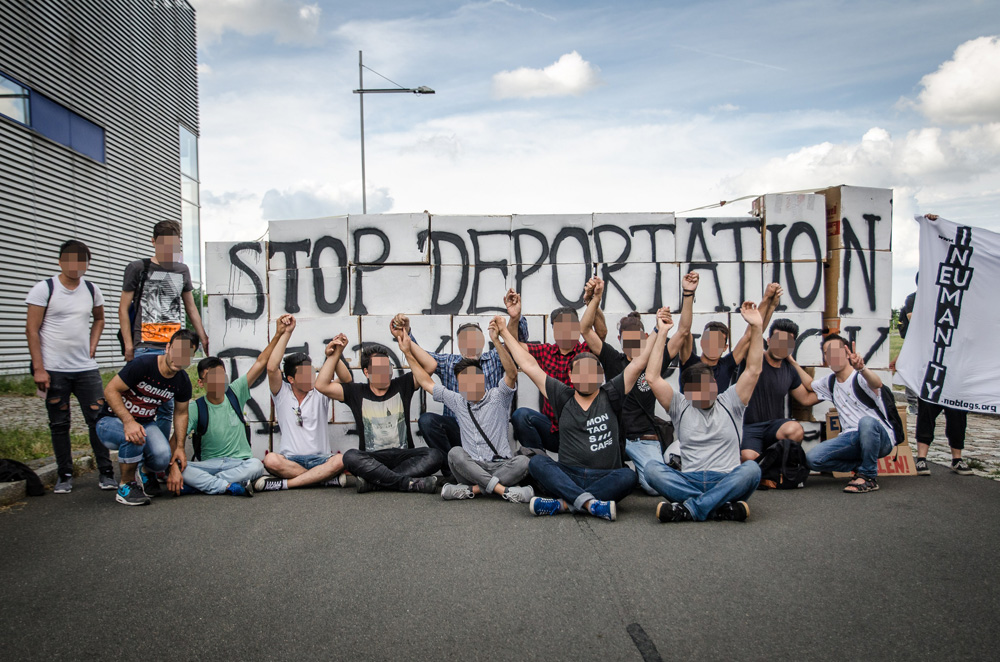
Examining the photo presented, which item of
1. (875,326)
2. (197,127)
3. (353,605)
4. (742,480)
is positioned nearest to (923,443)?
(875,326)

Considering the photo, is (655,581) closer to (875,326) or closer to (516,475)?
(516,475)

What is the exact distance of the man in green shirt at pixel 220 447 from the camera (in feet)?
18.0

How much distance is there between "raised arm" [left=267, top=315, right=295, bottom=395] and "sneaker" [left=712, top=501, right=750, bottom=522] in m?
3.78

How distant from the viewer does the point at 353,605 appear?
3141 millimetres

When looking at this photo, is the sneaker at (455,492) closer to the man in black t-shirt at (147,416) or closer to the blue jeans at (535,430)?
the blue jeans at (535,430)

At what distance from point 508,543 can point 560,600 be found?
0.94 metres

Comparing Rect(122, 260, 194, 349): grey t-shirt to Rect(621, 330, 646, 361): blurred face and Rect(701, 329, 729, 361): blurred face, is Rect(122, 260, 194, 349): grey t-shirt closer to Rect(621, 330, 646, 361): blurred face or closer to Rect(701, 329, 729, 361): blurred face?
Rect(621, 330, 646, 361): blurred face

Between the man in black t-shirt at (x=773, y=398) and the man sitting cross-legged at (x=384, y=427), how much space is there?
2.78 meters

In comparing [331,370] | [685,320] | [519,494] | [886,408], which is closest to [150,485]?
[331,370]

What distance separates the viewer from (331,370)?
19.1ft

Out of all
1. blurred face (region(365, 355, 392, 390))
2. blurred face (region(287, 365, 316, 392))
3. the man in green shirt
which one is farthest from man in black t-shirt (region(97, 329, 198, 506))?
blurred face (region(365, 355, 392, 390))

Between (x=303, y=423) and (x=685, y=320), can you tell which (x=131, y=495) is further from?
(x=685, y=320)

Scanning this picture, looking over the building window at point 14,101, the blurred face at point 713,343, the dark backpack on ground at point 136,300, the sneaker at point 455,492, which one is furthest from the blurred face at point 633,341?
the building window at point 14,101

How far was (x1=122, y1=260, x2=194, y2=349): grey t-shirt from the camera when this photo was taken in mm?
5711
